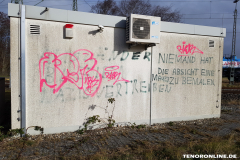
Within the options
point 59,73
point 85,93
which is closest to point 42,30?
point 59,73

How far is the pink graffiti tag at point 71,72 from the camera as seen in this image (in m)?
5.04

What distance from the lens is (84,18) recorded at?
5.29 meters

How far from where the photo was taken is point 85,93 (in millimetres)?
5410

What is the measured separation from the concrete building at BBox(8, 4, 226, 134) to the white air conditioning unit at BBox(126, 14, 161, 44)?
Result: 0.84 feet

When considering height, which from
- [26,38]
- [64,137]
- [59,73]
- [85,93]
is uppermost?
[26,38]

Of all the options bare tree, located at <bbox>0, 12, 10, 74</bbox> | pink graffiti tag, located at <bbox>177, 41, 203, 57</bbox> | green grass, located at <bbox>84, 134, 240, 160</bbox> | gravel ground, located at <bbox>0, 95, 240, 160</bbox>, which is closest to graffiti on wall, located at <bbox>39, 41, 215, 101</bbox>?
pink graffiti tag, located at <bbox>177, 41, 203, 57</bbox>

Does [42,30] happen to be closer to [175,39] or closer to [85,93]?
[85,93]

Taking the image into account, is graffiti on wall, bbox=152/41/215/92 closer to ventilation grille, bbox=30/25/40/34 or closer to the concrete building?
the concrete building

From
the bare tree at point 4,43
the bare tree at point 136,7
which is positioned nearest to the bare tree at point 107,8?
the bare tree at point 136,7

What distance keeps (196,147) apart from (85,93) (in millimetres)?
3020

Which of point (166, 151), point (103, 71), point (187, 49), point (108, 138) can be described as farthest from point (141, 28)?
point (166, 151)

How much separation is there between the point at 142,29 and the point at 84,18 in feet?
5.25

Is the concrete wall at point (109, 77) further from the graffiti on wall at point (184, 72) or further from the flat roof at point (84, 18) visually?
the flat roof at point (84, 18)

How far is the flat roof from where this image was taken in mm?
4793
